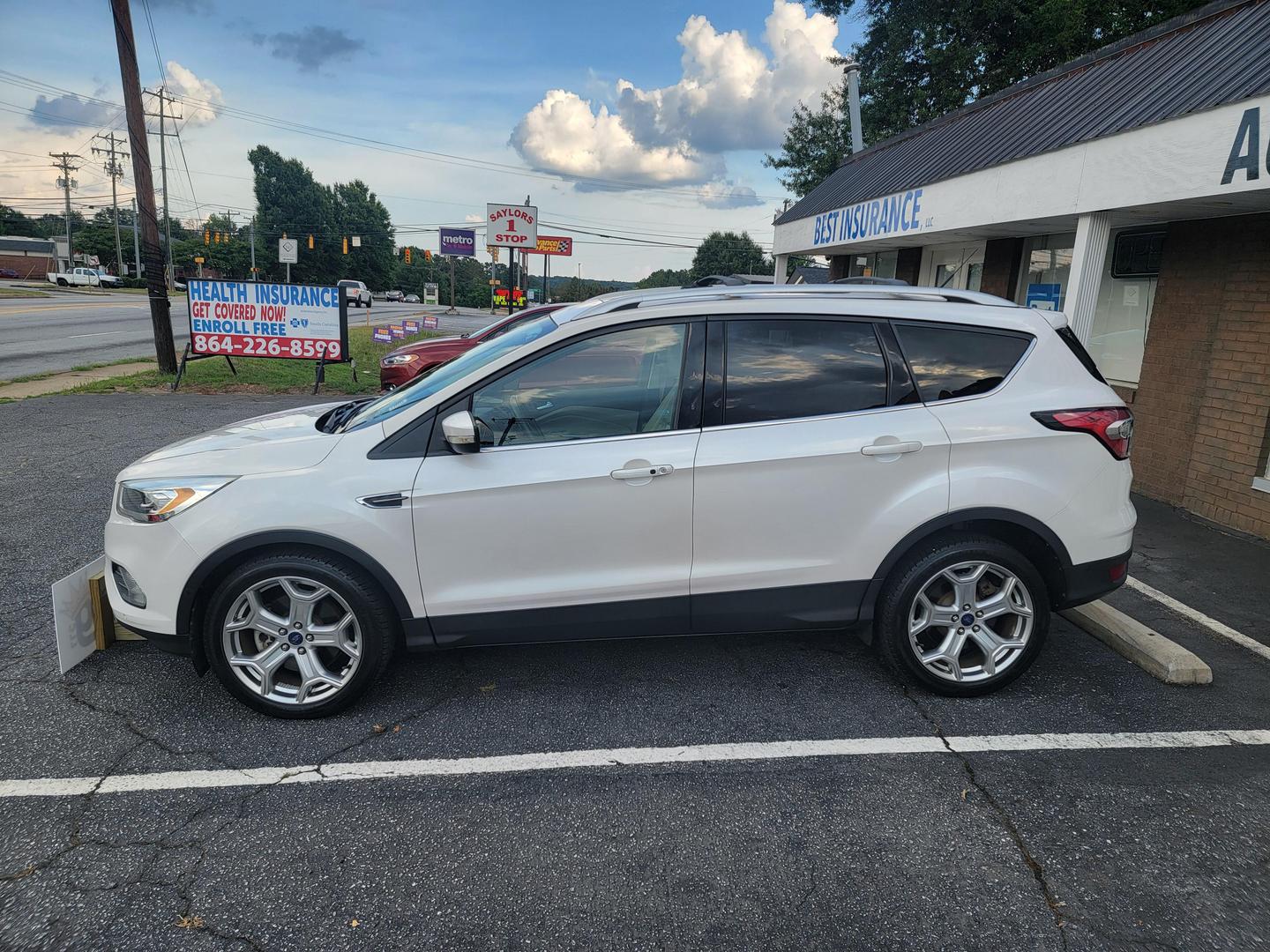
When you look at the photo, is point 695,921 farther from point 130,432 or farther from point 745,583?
→ point 130,432

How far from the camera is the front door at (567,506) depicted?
3418 millimetres

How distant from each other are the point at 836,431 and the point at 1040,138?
5.66 meters

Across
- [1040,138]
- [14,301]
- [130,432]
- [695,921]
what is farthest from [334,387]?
[14,301]

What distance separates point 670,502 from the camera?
11.4 feet

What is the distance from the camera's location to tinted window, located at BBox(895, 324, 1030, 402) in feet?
12.2

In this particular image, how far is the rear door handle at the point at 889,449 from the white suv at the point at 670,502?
0.7 inches

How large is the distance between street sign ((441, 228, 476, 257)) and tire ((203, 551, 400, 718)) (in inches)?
2839

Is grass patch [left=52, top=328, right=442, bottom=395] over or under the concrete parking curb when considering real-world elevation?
under

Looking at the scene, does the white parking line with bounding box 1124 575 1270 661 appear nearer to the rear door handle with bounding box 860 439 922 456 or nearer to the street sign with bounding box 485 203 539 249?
the rear door handle with bounding box 860 439 922 456

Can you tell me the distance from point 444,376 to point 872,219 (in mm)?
8345

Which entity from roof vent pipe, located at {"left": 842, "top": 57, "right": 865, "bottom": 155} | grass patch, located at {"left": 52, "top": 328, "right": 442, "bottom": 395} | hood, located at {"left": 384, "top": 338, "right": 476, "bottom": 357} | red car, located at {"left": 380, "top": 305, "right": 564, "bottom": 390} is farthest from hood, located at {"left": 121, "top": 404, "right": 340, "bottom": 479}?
roof vent pipe, located at {"left": 842, "top": 57, "right": 865, "bottom": 155}

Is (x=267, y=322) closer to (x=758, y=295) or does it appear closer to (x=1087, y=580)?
(x=758, y=295)

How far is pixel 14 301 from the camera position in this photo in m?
34.3

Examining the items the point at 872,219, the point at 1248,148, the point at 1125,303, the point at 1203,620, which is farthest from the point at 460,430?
the point at 872,219
